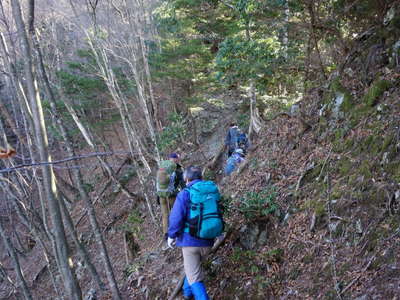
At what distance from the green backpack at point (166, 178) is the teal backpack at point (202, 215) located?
246 centimetres

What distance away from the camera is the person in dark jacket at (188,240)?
4.27m

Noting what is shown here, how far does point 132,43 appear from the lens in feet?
40.2

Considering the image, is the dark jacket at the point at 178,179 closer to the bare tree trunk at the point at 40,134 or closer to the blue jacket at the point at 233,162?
the bare tree trunk at the point at 40,134

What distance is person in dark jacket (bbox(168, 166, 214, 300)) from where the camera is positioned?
4.27 meters

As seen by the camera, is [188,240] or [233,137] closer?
[188,240]

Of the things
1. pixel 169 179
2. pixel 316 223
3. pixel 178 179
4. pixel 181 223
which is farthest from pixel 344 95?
pixel 181 223

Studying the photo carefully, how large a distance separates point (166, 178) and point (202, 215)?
8.64ft

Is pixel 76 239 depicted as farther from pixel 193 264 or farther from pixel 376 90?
pixel 376 90

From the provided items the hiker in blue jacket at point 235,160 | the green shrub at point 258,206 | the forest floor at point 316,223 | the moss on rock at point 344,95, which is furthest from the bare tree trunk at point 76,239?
the moss on rock at point 344,95

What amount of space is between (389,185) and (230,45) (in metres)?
4.65

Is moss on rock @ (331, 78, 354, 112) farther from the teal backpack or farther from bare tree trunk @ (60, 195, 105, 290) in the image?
bare tree trunk @ (60, 195, 105, 290)

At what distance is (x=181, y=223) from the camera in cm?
429

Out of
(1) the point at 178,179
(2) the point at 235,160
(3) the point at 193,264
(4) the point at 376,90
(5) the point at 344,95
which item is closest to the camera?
(3) the point at 193,264

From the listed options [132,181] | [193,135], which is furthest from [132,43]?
[132,181]
